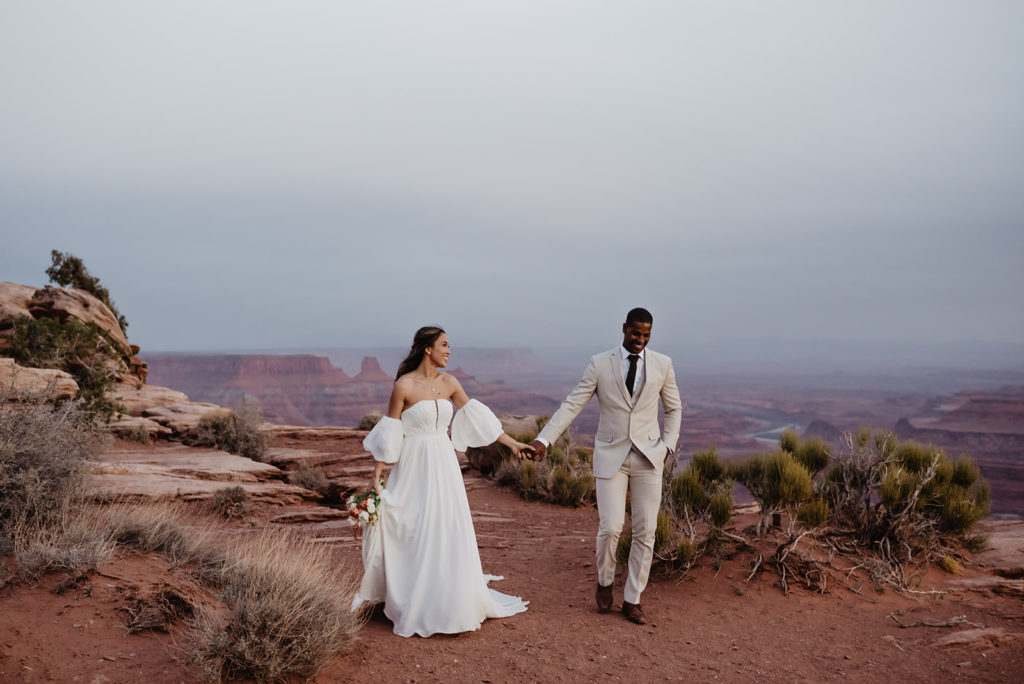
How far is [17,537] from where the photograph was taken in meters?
5.40

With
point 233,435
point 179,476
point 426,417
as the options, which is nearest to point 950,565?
point 426,417

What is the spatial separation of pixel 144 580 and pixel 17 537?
3.51ft

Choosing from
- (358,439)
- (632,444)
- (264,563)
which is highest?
(632,444)

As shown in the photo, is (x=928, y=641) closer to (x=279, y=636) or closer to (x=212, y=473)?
(x=279, y=636)

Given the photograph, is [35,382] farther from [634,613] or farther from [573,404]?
[634,613]

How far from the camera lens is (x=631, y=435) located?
5621 millimetres

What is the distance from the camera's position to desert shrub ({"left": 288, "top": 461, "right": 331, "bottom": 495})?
41.1 feet

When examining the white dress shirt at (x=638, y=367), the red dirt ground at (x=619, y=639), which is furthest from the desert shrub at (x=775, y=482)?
the white dress shirt at (x=638, y=367)

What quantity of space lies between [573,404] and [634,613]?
6.26 ft

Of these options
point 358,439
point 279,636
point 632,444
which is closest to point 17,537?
point 279,636

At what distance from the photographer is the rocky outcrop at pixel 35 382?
869 centimetres

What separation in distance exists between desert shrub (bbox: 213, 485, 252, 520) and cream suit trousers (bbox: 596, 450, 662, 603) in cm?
635

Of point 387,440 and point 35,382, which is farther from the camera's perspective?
point 35,382

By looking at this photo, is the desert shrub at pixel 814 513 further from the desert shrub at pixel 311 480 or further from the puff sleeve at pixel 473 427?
the desert shrub at pixel 311 480
